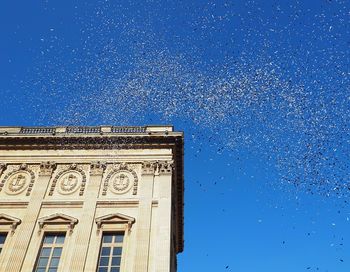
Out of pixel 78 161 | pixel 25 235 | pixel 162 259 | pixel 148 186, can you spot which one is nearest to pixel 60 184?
pixel 78 161

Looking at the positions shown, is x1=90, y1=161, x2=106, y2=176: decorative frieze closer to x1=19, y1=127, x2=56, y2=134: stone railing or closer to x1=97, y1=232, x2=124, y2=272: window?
x1=97, y1=232, x2=124, y2=272: window

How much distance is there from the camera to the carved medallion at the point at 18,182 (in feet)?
75.9

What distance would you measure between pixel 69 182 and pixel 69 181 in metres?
0.07

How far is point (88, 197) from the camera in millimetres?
22453

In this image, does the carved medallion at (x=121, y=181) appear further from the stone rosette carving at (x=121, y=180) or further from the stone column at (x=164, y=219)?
the stone column at (x=164, y=219)

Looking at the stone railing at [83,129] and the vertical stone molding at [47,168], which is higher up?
the stone railing at [83,129]

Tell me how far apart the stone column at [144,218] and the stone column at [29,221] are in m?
5.07

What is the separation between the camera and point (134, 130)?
26.0m

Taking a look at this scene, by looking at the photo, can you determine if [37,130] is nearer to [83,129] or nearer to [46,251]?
[83,129]

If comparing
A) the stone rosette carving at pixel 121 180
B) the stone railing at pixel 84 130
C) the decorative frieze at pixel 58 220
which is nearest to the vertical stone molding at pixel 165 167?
the stone rosette carving at pixel 121 180

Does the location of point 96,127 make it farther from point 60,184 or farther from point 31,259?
point 31,259

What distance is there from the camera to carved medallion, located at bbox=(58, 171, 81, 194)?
2303 centimetres

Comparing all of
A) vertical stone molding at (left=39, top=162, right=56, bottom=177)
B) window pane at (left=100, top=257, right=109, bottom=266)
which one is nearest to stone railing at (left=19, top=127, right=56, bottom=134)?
vertical stone molding at (left=39, top=162, right=56, bottom=177)

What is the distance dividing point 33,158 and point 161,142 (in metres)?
7.31
